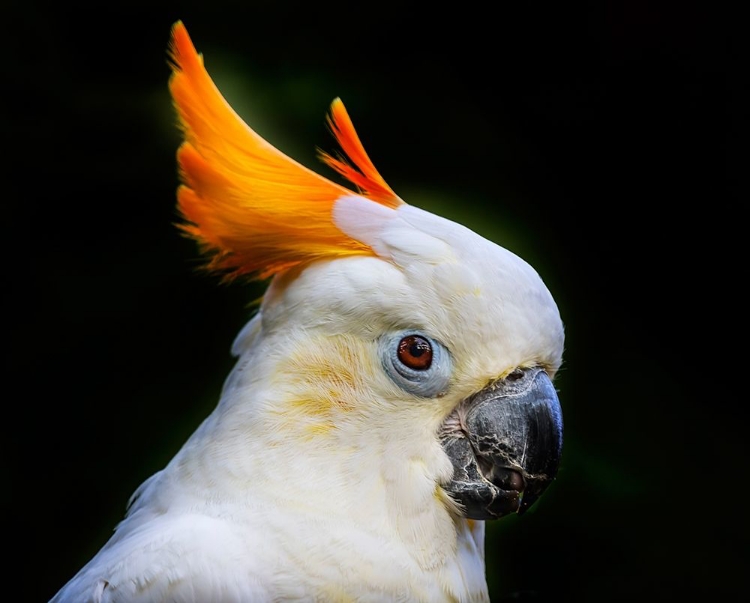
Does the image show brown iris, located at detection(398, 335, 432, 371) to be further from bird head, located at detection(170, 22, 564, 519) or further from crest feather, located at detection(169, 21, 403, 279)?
crest feather, located at detection(169, 21, 403, 279)

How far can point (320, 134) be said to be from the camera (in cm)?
A: 224

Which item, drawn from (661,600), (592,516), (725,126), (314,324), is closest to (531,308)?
(314,324)

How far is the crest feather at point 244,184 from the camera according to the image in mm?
1255

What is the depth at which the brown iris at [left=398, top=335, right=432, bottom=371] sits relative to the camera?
1.23m

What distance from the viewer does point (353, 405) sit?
123cm

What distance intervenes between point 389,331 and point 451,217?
0.95 meters

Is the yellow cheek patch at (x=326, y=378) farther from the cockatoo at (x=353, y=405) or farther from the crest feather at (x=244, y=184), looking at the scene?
the crest feather at (x=244, y=184)

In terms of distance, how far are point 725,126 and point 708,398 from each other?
2.67 ft

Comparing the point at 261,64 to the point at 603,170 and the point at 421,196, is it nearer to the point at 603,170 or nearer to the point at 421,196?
the point at 421,196

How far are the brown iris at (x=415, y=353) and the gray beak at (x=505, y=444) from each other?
0.31ft

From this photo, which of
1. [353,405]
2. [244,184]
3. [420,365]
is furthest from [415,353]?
[244,184]

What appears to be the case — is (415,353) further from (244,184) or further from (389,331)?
(244,184)

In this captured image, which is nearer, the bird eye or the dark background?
the bird eye

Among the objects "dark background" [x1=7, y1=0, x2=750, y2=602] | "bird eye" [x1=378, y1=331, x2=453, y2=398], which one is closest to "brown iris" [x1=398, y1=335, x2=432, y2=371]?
"bird eye" [x1=378, y1=331, x2=453, y2=398]
